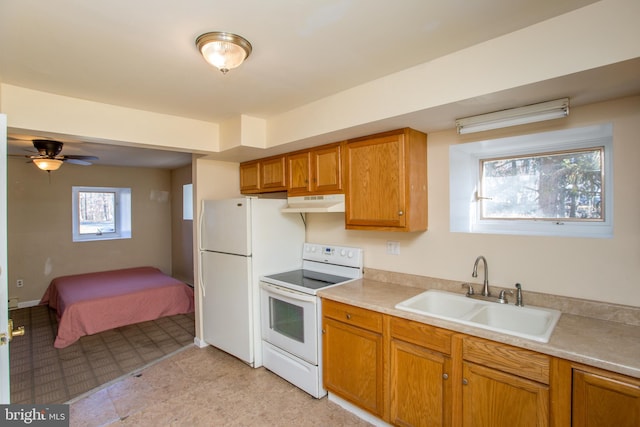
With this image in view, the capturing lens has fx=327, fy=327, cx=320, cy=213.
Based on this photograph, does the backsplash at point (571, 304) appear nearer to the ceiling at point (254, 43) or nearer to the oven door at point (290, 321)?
the oven door at point (290, 321)

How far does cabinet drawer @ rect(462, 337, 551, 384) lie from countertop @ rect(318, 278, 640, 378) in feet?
0.13

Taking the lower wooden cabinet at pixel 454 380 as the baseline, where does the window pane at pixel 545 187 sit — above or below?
above

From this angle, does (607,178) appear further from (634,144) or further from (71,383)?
(71,383)

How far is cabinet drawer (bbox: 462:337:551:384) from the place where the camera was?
1.45 meters

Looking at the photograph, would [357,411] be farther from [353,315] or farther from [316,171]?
[316,171]

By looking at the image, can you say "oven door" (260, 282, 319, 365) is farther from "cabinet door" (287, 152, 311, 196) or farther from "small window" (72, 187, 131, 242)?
"small window" (72, 187, 131, 242)

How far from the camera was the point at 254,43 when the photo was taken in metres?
1.63

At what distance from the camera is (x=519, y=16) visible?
1.42 metres

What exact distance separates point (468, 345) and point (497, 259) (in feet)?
2.30

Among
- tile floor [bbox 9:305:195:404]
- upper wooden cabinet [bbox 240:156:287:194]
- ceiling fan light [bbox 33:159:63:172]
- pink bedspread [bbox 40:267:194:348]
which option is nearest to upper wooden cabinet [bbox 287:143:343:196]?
upper wooden cabinet [bbox 240:156:287:194]

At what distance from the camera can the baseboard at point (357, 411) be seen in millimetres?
2158

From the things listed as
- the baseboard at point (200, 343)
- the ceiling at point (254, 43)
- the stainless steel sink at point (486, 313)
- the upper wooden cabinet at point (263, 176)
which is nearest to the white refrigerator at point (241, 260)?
the baseboard at point (200, 343)

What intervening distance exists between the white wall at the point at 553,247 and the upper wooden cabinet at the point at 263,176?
114 cm

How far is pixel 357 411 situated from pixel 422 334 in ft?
2.88
